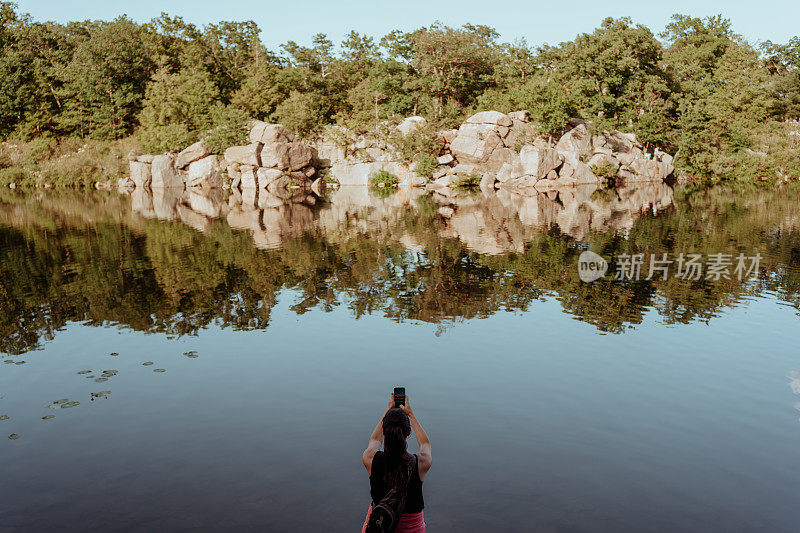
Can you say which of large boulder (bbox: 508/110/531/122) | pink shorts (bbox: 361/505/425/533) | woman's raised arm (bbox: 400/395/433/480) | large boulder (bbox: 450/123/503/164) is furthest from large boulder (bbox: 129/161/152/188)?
pink shorts (bbox: 361/505/425/533)

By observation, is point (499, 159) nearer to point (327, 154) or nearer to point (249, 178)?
point (327, 154)

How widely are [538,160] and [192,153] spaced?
38251mm

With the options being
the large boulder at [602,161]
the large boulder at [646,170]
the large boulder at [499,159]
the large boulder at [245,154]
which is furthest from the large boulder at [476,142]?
the large boulder at [245,154]

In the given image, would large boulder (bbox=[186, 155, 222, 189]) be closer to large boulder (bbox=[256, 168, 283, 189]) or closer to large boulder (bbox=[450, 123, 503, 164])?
large boulder (bbox=[256, 168, 283, 189])

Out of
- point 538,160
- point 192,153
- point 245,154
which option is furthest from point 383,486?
point 192,153

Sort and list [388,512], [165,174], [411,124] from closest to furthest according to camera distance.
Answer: [388,512]
[411,124]
[165,174]

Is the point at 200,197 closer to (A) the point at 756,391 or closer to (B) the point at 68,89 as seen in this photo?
(B) the point at 68,89

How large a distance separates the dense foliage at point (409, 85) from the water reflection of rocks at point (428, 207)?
32.3ft

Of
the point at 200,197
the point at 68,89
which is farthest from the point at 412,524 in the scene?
the point at 68,89

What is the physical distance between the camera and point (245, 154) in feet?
211

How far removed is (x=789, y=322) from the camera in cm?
1554

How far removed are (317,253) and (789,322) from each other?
1755 centimetres

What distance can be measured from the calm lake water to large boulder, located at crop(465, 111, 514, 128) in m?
37.1

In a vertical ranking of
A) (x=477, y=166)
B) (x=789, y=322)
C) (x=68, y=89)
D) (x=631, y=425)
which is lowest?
(x=631, y=425)
